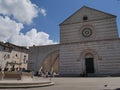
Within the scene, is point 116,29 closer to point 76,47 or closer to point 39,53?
point 76,47

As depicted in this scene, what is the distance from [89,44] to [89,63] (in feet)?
10.9

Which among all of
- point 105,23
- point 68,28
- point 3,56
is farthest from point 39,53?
point 105,23

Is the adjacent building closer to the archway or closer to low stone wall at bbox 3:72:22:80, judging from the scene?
the archway

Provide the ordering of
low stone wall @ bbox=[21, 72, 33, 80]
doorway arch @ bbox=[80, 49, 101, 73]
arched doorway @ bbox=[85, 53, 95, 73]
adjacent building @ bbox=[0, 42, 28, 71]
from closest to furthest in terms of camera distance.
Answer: low stone wall @ bbox=[21, 72, 33, 80] → doorway arch @ bbox=[80, 49, 101, 73] → arched doorway @ bbox=[85, 53, 95, 73] → adjacent building @ bbox=[0, 42, 28, 71]

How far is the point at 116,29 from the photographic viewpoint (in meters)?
23.9

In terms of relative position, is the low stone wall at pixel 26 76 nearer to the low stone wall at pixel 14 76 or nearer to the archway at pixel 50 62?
the low stone wall at pixel 14 76

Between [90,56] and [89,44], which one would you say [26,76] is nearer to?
[90,56]

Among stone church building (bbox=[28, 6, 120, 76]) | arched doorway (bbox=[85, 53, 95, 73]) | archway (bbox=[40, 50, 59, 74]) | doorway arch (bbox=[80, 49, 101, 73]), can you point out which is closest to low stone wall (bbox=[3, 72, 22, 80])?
stone church building (bbox=[28, 6, 120, 76])

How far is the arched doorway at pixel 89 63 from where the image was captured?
80.7 ft

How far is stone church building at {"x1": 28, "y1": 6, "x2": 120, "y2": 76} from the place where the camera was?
915 inches

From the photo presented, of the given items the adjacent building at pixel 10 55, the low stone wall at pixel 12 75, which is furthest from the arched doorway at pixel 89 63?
the low stone wall at pixel 12 75

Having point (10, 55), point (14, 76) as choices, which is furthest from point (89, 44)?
point (10, 55)

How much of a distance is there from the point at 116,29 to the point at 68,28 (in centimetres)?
871

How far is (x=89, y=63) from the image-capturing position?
24.9 metres
